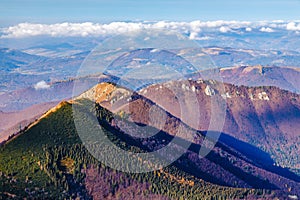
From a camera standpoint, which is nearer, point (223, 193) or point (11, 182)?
point (11, 182)

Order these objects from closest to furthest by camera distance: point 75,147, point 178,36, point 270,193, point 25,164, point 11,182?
point 178,36 < point 11,182 < point 25,164 < point 75,147 < point 270,193

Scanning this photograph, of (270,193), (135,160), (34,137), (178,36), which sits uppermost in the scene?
(178,36)

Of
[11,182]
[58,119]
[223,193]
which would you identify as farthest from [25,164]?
[223,193]

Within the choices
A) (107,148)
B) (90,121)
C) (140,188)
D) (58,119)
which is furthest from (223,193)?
(58,119)

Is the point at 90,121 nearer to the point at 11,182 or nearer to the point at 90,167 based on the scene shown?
the point at 90,167

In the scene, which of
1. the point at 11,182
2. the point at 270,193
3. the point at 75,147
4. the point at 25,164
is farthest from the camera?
the point at 270,193

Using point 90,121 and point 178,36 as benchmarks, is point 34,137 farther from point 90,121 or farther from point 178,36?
point 178,36

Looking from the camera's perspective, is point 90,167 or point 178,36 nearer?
point 178,36

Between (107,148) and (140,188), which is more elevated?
(107,148)

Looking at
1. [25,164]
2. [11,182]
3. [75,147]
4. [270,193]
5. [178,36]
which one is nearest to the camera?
[178,36]
